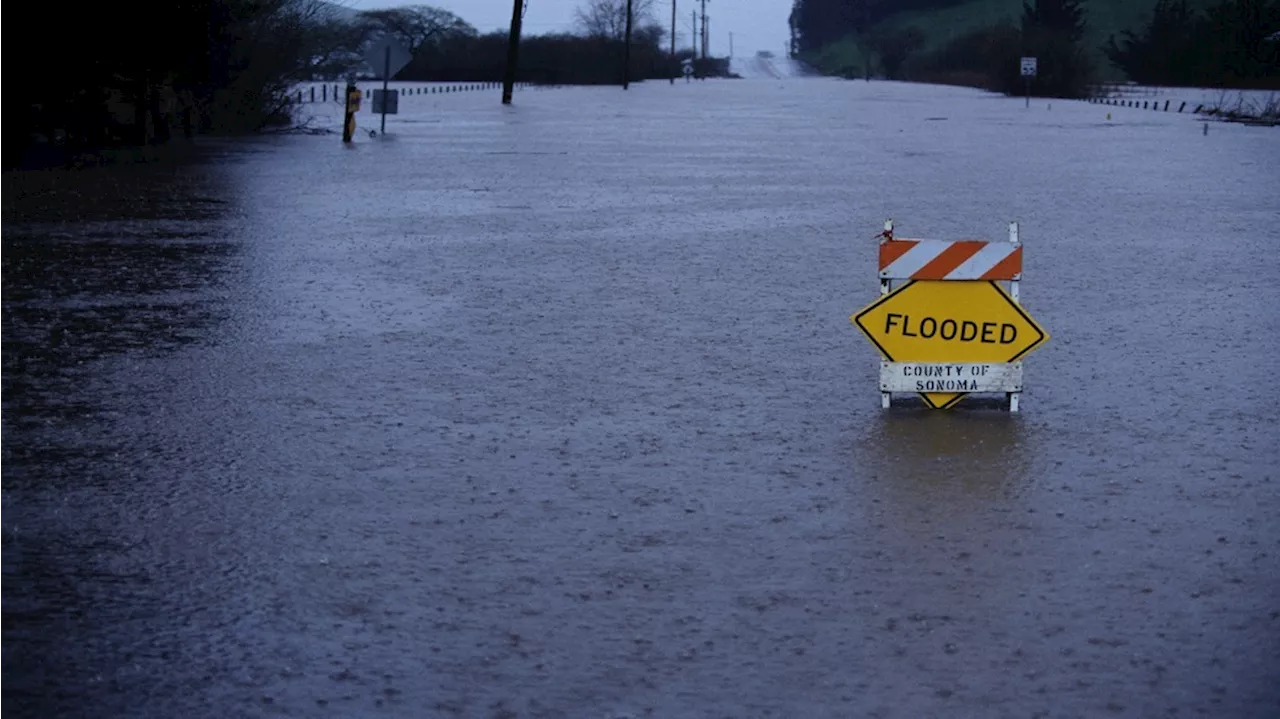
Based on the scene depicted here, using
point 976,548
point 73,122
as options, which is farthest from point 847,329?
point 73,122

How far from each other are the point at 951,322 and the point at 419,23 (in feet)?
590

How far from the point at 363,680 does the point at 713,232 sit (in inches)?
537

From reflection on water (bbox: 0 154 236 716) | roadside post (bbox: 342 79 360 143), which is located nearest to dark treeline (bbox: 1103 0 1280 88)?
roadside post (bbox: 342 79 360 143)

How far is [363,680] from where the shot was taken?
221 inches

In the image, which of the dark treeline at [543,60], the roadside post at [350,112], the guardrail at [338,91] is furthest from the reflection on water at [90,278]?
the dark treeline at [543,60]

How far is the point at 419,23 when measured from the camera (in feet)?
608

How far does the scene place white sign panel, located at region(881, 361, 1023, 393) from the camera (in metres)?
9.72

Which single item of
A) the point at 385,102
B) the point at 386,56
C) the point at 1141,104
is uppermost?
the point at 1141,104

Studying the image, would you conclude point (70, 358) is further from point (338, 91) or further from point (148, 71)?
point (338, 91)

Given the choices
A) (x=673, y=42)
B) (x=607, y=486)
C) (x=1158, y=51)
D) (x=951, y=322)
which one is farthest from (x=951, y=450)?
(x=673, y=42)

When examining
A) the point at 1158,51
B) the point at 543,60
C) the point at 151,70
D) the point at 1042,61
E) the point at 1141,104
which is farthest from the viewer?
the point at 543,60

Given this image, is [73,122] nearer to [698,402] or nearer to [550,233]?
[550,233]

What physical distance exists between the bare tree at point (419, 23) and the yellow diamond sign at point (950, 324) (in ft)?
540

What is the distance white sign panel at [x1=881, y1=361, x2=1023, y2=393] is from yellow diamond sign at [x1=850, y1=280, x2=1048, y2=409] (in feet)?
0.12
